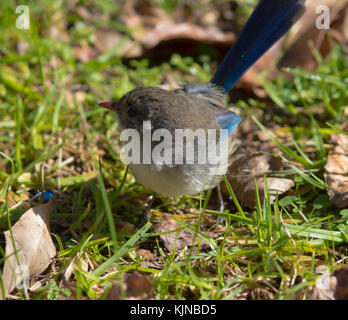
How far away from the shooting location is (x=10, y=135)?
157 inches

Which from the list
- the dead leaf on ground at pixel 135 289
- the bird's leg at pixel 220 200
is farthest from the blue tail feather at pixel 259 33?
the dead leaf on ground at pixel 135 289

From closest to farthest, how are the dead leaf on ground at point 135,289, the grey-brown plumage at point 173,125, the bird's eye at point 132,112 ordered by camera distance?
the dead leaf on ground at point 135,289 → the grey-brown plumage at point 173,125 → the bird's eye at point 132,112

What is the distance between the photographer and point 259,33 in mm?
3584

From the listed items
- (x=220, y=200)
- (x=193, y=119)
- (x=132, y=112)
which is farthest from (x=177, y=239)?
(x=132, y=112)

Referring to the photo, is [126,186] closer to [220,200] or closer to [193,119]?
[220,200]

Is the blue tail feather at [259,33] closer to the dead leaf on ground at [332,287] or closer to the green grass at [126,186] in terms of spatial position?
the green grass at [126,186]

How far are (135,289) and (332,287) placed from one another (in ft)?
3.55

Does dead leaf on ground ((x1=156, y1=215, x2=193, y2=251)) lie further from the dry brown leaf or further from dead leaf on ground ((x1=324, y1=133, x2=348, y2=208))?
dead leaf on ground ((x1=324, y1=133, x2=348, y2=208))

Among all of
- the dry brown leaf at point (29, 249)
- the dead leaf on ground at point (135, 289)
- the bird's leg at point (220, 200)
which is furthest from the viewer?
the bird's leg at point (220, 200)

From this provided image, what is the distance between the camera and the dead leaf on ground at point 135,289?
2336 millimetres

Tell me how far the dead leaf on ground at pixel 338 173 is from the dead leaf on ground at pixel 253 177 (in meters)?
0.29

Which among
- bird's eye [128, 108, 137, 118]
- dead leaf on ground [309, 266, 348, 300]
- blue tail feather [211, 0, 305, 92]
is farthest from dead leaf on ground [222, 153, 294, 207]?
bird's eye [128, 108, 137, 118]
